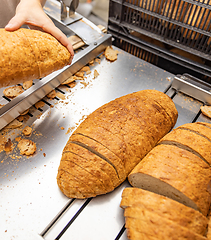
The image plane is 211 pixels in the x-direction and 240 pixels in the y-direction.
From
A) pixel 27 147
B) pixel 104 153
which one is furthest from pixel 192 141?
pixel 27 147

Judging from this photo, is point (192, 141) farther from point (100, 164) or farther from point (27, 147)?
point (27, 147)

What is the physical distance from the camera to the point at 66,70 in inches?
81.0

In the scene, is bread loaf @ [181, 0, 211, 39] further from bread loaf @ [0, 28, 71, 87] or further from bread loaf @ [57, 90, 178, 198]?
bread loaf @ [0, 28, 71, 87]

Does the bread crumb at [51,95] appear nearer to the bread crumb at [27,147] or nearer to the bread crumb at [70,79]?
the bread crumb at [70,79]

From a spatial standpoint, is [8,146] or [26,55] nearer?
[26,55]

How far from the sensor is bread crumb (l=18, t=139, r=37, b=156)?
1632 mm

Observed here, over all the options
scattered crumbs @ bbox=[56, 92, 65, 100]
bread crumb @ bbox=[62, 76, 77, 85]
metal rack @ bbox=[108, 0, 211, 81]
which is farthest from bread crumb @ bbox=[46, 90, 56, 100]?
metal rack @ bbox=[108, 0, 211, 81]

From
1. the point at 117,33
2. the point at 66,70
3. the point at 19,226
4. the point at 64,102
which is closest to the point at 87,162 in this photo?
the point at 19,226

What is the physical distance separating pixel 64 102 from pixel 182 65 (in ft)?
4.74

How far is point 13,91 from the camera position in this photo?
1.94 m

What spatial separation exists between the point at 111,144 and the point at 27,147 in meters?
0.75

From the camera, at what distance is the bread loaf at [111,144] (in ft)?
4.43

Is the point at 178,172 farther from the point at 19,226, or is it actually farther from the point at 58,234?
the point at 19,226

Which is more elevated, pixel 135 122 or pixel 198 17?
pixel 198 17
